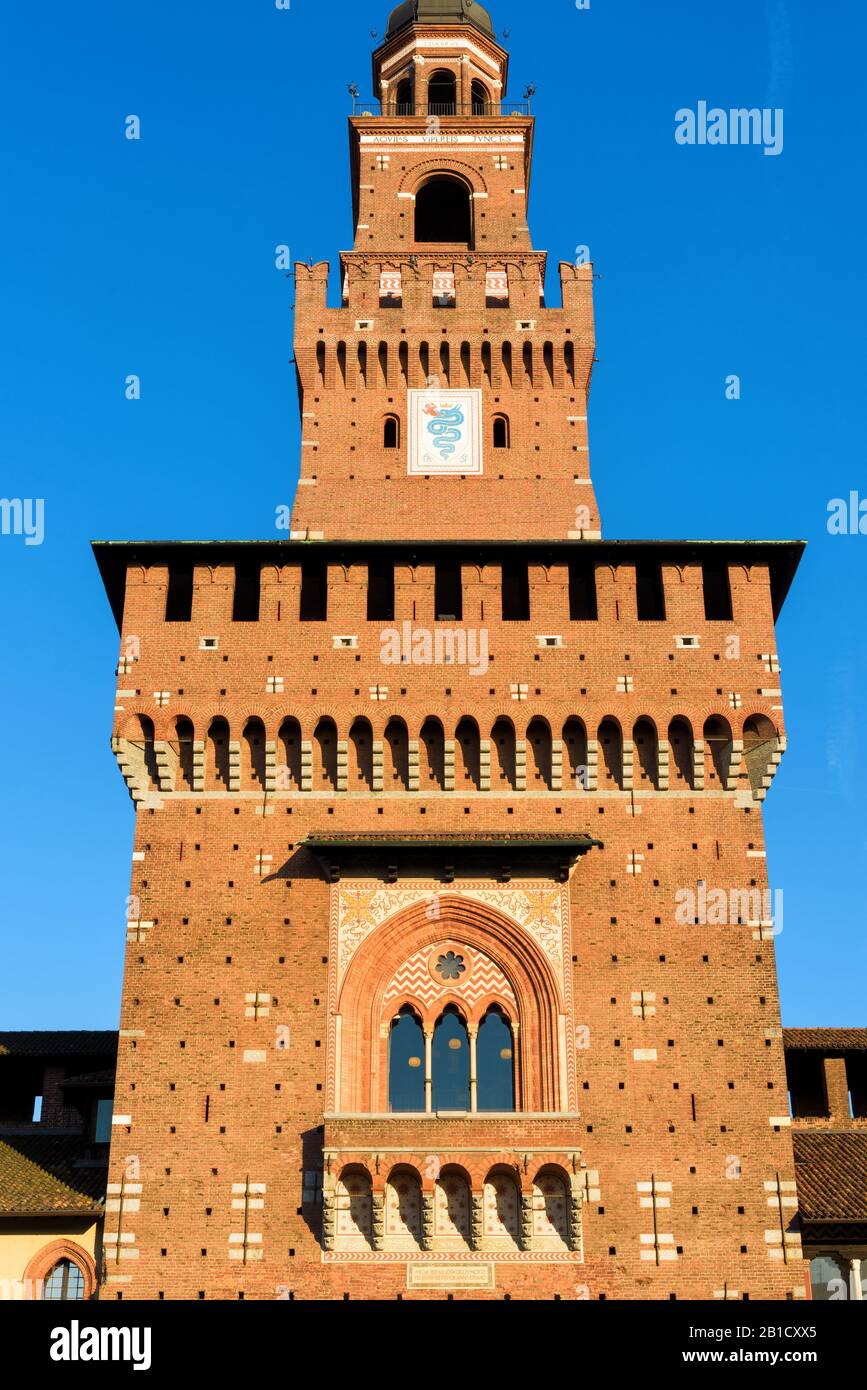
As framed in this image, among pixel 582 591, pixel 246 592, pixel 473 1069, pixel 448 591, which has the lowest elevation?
pixel 473 1069

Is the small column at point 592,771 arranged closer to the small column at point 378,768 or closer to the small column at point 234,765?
the small column at point 378,768

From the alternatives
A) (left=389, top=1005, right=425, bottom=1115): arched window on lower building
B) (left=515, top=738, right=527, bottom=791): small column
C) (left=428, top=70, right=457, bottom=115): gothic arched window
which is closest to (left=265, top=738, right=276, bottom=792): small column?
(left=515, top=738, right=527, bottom=791): small column

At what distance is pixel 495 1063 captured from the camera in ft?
91.9

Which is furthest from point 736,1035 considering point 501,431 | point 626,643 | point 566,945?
point 501,431

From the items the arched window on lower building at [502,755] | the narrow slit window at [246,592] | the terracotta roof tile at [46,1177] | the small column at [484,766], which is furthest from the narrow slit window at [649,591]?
the terracotta roof tile at [46,1177]

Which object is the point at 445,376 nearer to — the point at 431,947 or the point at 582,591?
the point at 582,591

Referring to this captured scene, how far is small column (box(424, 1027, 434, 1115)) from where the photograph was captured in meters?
27.5

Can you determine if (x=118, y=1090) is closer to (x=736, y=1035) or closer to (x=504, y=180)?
(x=736, y=1035)

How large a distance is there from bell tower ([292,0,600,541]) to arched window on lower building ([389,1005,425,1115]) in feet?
31.7

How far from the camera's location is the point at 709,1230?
26625 millimetres

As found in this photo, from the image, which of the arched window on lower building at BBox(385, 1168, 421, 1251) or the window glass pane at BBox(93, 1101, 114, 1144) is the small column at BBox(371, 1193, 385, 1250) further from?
the window glass pane at BBox(93, 1101, 114, 1144)

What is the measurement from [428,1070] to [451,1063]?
1.47 feet

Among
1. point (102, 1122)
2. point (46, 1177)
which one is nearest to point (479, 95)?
point (102, 1122)

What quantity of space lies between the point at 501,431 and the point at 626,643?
6580mm
